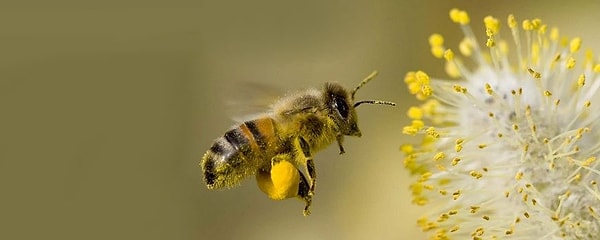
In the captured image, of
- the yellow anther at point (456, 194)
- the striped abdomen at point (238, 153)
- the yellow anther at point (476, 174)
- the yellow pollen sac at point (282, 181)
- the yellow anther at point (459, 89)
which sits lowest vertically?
the yellow anther at point (456, 194)

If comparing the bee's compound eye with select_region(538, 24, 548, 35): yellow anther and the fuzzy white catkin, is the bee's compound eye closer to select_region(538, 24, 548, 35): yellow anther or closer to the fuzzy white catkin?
the fuzzy white catkin

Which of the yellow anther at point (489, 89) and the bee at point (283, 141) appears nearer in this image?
the bee at point (283, 141)

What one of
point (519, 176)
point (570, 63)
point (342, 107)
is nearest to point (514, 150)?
point (519, 176)

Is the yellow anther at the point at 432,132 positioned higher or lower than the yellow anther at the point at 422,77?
lower

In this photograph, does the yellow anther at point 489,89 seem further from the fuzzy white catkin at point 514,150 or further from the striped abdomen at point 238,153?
the striped abdomen at point 238,153

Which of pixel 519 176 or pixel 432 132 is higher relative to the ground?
pixel 432 132

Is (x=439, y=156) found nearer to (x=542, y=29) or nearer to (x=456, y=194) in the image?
(x=456, y=194)

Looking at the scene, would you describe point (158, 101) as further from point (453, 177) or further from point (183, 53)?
point (453, 177)

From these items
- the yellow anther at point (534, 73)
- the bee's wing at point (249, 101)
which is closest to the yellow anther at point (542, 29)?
the yellow anther at point (534, 73)
